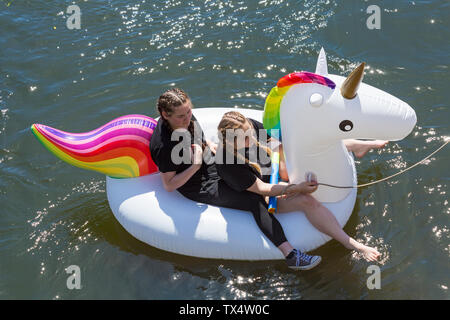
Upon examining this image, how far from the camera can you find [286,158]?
12.2ft

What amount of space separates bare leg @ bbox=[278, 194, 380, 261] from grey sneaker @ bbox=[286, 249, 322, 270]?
0.24 m

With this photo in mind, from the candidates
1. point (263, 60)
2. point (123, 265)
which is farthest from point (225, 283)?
point (263, 60)

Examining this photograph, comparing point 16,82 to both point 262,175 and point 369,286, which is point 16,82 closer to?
point 262,175

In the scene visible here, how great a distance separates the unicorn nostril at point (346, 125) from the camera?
3.28 m

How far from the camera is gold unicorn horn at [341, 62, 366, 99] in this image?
306cm

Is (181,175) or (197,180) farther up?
(181,175)

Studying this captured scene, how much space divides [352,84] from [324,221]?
112cm

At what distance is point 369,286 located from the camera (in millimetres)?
3740

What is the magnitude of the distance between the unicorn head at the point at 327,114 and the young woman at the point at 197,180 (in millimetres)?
351

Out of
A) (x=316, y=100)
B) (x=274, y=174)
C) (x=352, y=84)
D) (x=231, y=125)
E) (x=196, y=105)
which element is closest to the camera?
(x=352, y=84)

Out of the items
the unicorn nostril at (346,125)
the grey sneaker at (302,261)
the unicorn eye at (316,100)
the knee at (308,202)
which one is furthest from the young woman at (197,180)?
the unicorn eye at (316,100)

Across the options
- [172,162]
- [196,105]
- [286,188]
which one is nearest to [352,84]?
[286,188]

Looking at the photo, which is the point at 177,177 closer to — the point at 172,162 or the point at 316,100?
the point at 172,162

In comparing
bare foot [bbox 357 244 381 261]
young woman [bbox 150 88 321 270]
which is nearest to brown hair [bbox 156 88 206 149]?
young woman [bbox 150 88 321 270]
